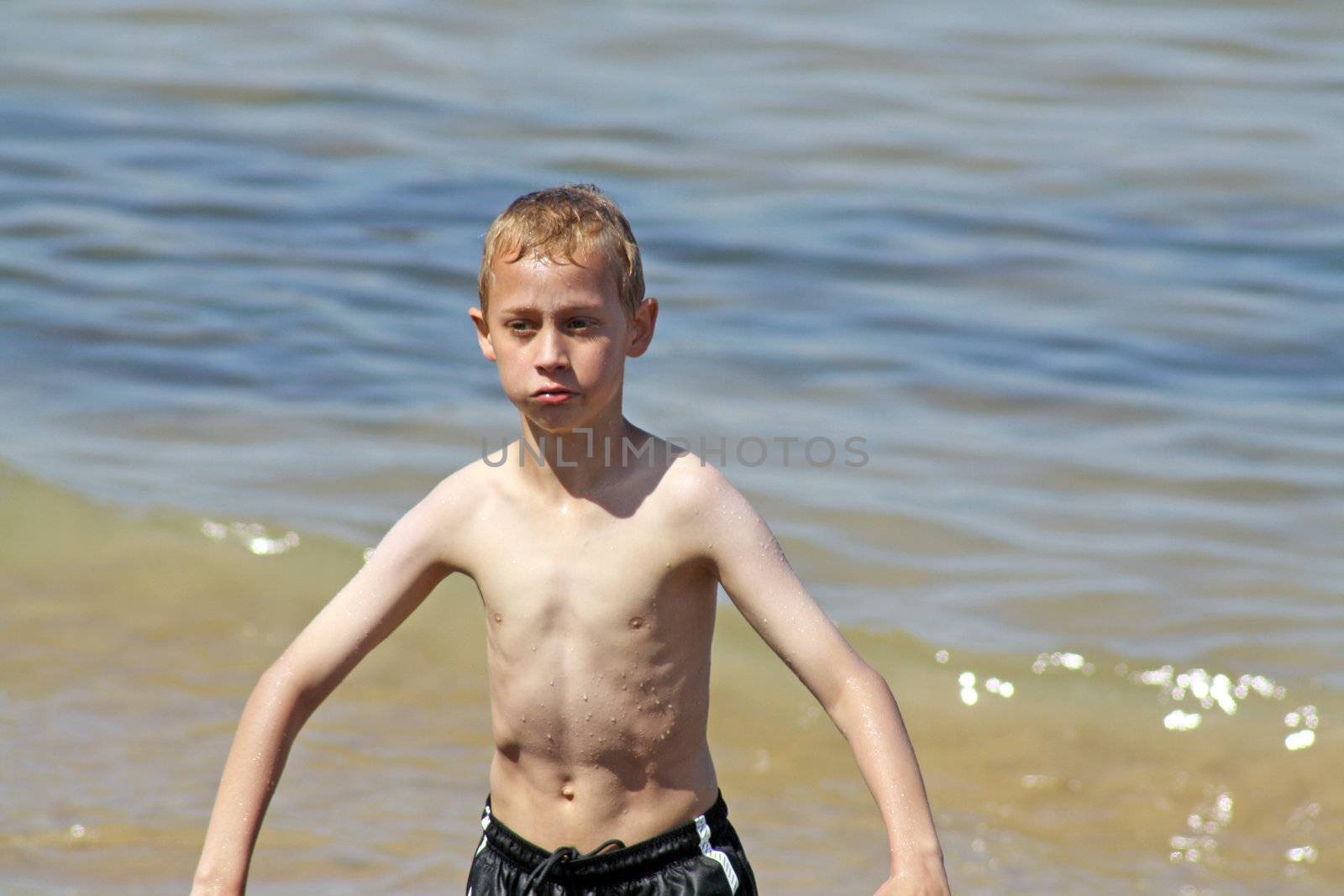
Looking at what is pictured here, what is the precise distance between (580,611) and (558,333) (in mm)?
442

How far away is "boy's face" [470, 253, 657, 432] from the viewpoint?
8.71ft

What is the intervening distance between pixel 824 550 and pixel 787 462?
82 cm

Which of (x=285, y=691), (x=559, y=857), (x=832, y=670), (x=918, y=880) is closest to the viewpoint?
(x=918, y=880)

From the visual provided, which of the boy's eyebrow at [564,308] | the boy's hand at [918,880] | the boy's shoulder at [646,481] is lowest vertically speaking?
the boy's hand at [918,880]

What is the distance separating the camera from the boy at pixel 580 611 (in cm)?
267

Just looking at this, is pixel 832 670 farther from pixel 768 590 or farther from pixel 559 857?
pixel 559 857

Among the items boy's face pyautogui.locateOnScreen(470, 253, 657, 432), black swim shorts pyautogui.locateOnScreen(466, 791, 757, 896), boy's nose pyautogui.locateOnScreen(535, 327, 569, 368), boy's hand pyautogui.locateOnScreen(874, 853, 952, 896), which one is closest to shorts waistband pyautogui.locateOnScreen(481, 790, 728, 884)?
black swim shorts pyautogui.locateOnScreen(466, 791, 757, 896)

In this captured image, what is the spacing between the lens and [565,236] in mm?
2670

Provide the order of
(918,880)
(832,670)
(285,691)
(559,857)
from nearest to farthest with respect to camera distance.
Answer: (918,880)
(832,670)
(285,691)
(559,857)

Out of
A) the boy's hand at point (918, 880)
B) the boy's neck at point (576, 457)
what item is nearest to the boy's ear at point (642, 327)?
the boy's neck at point (576, 457)

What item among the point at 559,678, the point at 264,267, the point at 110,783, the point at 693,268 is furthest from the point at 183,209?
the point at 559,678

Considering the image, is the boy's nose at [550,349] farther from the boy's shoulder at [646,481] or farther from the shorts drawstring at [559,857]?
the shorts drawstring at [559,857]

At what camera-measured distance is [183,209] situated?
10.5 metres

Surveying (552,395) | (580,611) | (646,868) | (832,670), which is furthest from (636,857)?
(552,395)
